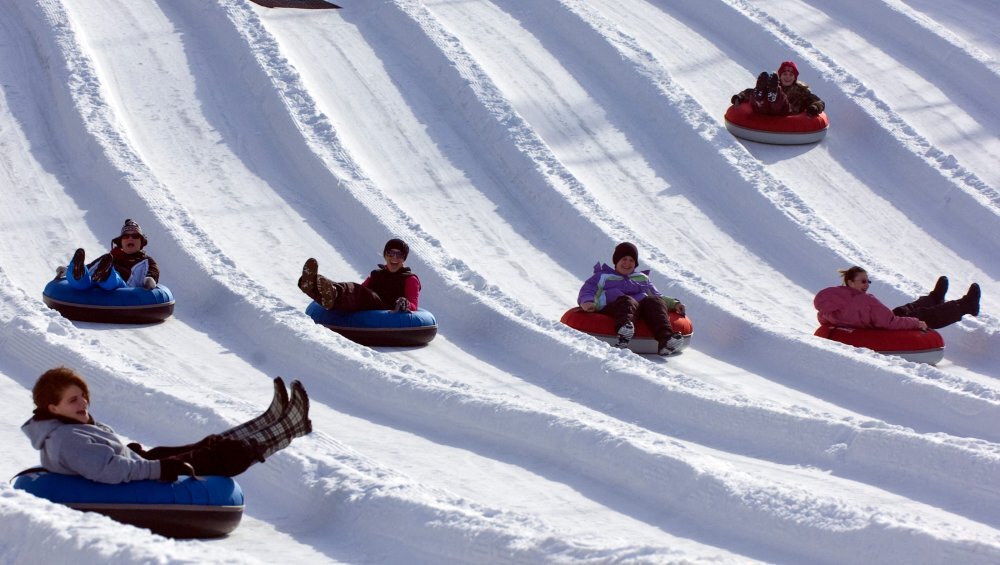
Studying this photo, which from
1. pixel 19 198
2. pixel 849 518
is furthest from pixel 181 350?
pixel 849 518

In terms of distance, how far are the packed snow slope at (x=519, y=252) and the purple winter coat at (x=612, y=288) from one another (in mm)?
449

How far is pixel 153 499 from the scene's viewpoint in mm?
4746

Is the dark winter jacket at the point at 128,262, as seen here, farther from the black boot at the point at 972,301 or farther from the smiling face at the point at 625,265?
the black boot at the point at 972,301

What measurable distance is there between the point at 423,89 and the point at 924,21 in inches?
261

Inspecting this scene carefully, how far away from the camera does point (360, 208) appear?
11.0m

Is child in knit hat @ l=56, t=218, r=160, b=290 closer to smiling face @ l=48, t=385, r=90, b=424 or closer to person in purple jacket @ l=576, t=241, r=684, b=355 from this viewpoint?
person in purple jacket @ l=576, t=241, r=684, b=355

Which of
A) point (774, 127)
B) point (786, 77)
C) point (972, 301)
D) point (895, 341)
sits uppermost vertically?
point (786, 77)

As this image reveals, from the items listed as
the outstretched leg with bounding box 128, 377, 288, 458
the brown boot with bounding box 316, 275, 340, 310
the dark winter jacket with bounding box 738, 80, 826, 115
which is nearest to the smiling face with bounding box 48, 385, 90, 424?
the outstretched leg with bounding box 128, 377, 288, 458

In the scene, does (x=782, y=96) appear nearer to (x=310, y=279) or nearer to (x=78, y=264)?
(x=310, y=279)

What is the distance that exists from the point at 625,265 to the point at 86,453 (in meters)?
5.08

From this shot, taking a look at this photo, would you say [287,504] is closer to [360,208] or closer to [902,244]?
[360,208]

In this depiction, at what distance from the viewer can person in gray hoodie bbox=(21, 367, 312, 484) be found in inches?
180

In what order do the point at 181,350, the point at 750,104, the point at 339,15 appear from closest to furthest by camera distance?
1. the point at 181,350
2. the point at 750,104
3. the point at 339,15

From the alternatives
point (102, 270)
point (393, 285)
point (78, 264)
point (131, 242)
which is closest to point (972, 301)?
point (393, 285)
